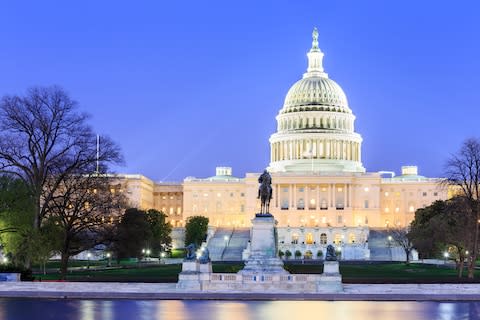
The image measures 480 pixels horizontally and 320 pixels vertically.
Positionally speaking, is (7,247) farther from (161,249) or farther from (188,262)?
(161,249)

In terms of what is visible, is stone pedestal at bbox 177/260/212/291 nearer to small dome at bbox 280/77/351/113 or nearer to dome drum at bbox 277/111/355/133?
dome drum at bbox 277/111/355/133

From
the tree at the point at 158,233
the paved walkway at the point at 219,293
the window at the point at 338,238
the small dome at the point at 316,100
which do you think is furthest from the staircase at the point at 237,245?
the paved walkway at the point at 219,293

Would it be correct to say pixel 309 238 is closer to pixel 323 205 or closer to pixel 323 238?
pixel 323 238

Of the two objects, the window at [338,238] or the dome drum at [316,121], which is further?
the dome drum at [316,121]

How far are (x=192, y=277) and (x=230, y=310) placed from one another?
12155 millimetres

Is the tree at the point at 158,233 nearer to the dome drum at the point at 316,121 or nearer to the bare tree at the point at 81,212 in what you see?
the bare tree at the point at 81,212

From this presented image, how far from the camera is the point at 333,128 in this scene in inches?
7766

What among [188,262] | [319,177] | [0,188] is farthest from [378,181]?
[188,262]

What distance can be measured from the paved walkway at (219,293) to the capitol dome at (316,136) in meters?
137

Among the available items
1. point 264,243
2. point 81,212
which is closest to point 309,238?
point 81,212

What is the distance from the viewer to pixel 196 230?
15550 centimetres

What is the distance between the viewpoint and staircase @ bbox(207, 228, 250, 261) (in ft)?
443

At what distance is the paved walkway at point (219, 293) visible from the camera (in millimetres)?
51125

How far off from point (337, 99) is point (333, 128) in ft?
20.3
